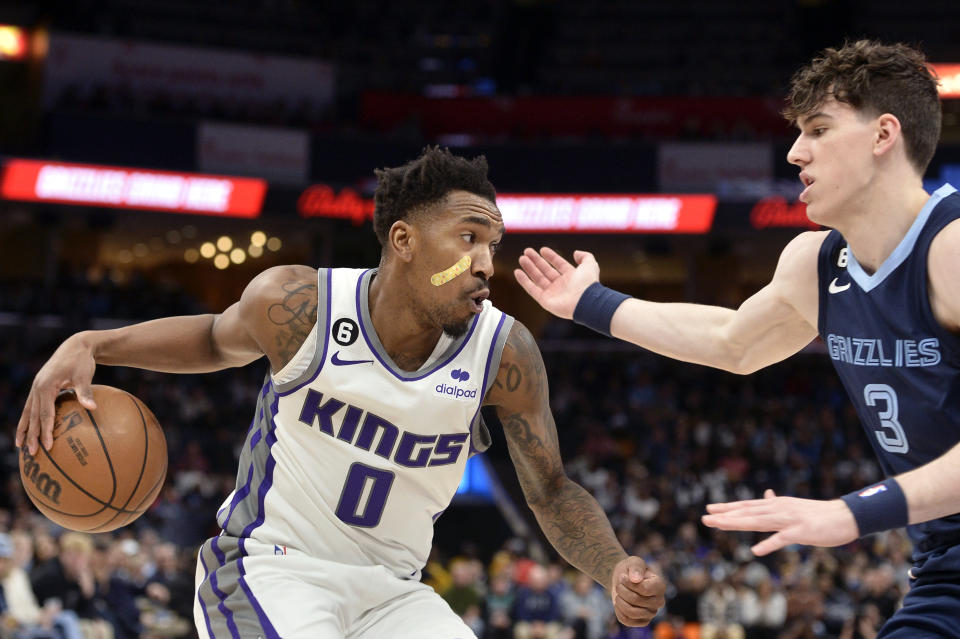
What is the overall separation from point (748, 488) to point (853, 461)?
75.9 inches

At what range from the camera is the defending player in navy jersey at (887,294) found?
2637 millimetres

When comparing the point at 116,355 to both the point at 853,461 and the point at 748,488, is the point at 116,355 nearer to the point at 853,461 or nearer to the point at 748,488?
the point at 748,488

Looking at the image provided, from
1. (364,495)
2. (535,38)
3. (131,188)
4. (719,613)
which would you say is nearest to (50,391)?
(364,495)

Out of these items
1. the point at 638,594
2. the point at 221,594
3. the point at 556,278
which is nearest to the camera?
the point at 638,594

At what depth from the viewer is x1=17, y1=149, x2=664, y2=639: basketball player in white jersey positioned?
140 inches

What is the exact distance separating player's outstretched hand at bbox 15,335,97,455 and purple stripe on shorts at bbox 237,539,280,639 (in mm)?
803

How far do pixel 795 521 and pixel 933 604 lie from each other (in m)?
0.66

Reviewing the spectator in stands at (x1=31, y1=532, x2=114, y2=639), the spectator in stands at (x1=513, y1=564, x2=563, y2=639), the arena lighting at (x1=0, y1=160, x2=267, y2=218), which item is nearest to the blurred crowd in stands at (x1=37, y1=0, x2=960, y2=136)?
the arena lighting at (x1=0, y1=160, x2=267, y2=218)

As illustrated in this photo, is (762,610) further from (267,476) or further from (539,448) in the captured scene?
(267,476)

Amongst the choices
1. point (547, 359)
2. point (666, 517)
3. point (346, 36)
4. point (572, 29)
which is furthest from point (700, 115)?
point (666, 517)

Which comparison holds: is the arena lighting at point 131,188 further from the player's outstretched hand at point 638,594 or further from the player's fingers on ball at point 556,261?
the player's outstretched hand at point 638,594

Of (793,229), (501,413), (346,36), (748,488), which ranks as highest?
(346,36)

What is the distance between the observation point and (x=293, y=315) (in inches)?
148

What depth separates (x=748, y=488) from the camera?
16.8 meters
